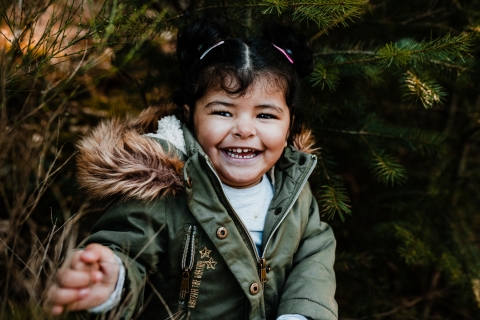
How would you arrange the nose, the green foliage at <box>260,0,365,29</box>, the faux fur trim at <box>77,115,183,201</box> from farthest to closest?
1. the nose
2. the faux fur trim at <box>77,115,183,201</box>
3. the green foliage at <box>260,0,365,29</box>

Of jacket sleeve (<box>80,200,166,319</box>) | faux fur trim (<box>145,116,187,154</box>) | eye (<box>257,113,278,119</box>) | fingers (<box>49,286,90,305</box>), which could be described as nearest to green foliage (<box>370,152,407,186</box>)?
eye (<box>257,113,278,119</box>)

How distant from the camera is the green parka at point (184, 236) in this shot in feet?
5.67

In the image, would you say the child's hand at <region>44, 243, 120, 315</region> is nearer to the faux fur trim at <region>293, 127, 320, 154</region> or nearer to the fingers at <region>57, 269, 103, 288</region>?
the fingers at <region>57, 269, 103, 288</region>

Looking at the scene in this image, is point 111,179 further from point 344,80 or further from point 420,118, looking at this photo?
point 420,118

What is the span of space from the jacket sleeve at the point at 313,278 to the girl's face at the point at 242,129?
43 cm

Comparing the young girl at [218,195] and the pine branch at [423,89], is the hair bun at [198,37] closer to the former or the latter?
the young girl at [218,195]

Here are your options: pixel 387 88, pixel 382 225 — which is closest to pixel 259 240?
pixel 382 225

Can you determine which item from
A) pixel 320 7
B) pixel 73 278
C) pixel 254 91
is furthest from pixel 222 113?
pixel 73 278

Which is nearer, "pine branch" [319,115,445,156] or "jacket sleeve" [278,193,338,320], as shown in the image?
"jacket sleeve" [278,193,338,320]

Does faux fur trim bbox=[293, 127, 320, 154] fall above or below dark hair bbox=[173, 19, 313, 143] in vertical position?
below

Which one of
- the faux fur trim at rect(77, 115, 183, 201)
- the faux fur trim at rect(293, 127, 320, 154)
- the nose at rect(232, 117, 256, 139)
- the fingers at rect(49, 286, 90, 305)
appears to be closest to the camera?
the fingers at rect(49, 286, 90, 305)

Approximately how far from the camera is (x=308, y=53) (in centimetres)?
206

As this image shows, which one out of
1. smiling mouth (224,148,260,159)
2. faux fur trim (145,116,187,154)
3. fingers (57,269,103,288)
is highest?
faux fur trim (145,116,187,154)

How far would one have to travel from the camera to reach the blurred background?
180cm
